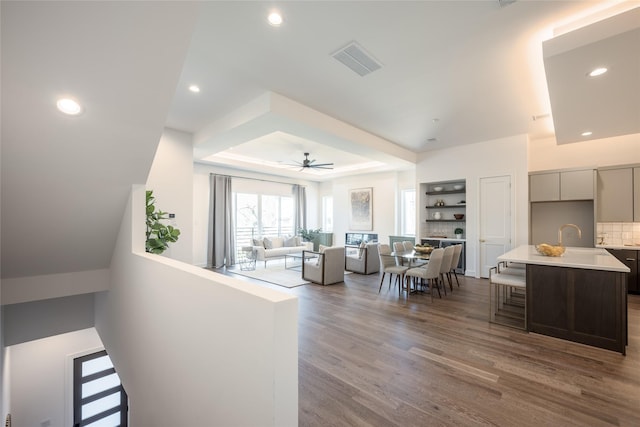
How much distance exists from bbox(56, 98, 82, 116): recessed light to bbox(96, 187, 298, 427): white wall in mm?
1010

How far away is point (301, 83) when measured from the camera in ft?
10.9

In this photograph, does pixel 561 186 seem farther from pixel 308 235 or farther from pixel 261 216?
pixel 261 216

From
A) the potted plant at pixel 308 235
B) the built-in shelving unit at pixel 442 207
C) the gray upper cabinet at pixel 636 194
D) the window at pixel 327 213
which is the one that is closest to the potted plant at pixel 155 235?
the built-in shelving unit at pixel 442 207

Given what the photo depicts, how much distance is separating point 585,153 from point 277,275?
6.79 metres

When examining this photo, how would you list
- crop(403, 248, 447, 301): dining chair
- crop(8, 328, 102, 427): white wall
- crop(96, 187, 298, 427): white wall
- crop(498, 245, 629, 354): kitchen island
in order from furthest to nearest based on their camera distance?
crop(8, 328, 102, 427): white wall
crop(403, 248, 447, 301): dining chair
crop(498, 245, 629, 354): kitchen island
crop(96, 187, 298, 427): white wall

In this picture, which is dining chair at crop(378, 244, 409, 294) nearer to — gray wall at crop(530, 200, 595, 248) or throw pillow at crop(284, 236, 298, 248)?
gray wall at crop(530, 200, 595, 248)

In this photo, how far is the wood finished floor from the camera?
178cm

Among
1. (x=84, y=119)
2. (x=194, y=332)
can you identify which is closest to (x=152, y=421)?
(x=194, y=332)

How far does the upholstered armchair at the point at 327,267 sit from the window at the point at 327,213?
4.76 m

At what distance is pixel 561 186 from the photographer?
5.10m

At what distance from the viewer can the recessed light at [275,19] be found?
2201 mm

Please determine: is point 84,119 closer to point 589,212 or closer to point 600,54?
point 600,54

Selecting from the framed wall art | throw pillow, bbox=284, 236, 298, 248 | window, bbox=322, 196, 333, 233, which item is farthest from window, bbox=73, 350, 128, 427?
window, bbox=322, 196, 333, 233

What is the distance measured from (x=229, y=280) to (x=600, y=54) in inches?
130
